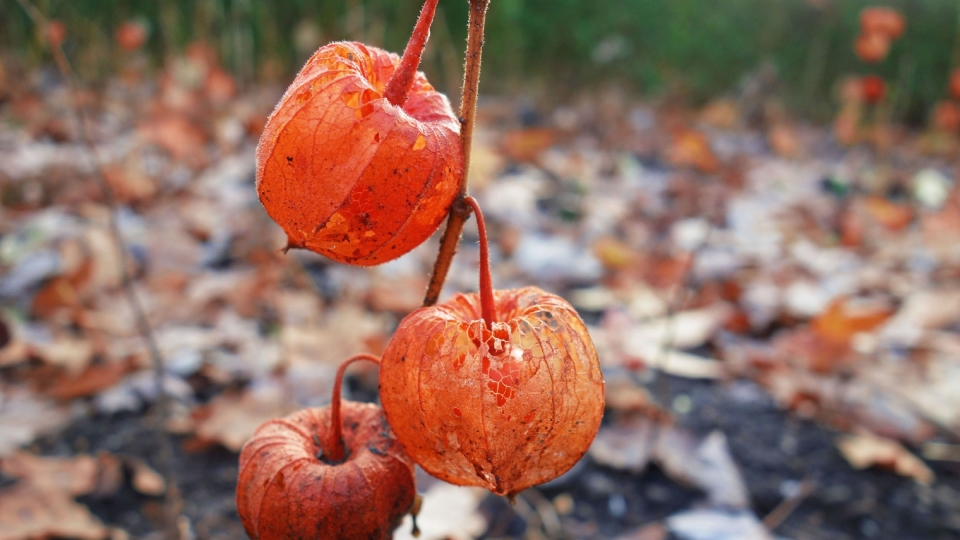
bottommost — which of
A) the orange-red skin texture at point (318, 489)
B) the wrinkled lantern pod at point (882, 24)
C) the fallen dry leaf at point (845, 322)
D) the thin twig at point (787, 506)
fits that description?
the thin twig at point (787, 506)

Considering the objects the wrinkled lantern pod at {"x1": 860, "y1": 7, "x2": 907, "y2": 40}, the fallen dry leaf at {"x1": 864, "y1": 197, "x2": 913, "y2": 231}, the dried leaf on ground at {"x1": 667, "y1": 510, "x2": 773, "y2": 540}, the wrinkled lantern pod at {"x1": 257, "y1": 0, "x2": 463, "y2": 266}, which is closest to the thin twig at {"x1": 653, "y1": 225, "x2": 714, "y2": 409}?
the dried leaf on ground at {"x1": 667, "y1": 510, "x2": 773, "y2": 540}

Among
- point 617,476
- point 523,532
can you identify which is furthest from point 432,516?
point 617,476

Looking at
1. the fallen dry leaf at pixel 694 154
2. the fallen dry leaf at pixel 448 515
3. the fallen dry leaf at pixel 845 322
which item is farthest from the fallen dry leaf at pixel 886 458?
the fallen dry leaf at pixel 694 154

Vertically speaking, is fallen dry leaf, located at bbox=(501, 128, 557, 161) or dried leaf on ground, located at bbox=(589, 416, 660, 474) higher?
fallen dry leaf, located at bbox=(501, 128, 557, 161)

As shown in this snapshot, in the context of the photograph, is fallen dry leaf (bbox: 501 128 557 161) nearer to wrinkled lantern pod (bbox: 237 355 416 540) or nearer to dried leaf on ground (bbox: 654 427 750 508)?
dried leaf on ground (bbox: 654 427 750 508)

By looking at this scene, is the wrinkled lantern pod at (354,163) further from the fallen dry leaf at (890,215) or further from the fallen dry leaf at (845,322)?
the fallen dry leaf at (890,215)

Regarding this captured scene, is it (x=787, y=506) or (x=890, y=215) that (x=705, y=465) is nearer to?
(x=787, y=506)

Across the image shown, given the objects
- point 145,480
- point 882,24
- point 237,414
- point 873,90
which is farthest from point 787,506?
point 873,90

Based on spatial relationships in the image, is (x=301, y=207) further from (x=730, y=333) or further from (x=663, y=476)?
(x=730, y=333)
